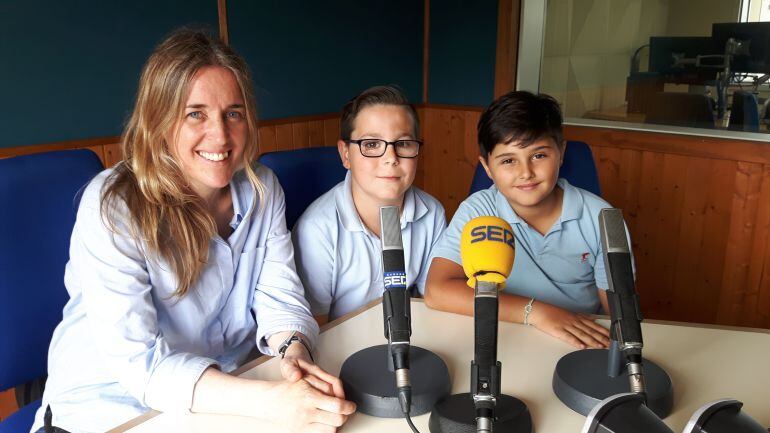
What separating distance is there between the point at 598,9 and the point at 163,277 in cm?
300

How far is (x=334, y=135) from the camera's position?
4000 millimetres

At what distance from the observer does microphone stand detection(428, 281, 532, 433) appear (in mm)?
841

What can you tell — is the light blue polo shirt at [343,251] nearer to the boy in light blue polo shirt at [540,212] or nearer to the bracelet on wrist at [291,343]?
the boy in light blue polo shirt at [540,212]

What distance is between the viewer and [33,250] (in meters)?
1.46

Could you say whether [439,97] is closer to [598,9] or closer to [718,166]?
[598,9]

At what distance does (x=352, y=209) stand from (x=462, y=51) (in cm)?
272

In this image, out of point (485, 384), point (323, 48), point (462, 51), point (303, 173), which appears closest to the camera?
point (485, 384)

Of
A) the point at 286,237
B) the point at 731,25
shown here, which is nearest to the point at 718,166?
the point at 731,25

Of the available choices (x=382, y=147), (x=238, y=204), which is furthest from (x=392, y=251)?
(x=382, y=147)

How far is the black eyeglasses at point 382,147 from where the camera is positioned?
1732 mm

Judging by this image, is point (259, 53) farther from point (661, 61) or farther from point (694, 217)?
point (694, 217)

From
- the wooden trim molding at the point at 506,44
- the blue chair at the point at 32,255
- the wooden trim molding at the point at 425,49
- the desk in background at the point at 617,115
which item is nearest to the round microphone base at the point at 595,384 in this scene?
the blue chair at the point at 32,255

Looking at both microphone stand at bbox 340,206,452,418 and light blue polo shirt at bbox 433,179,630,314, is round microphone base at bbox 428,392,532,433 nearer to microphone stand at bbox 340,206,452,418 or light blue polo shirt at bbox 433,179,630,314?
microphone stand at bbox 340,206,452,418

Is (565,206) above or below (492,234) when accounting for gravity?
below
